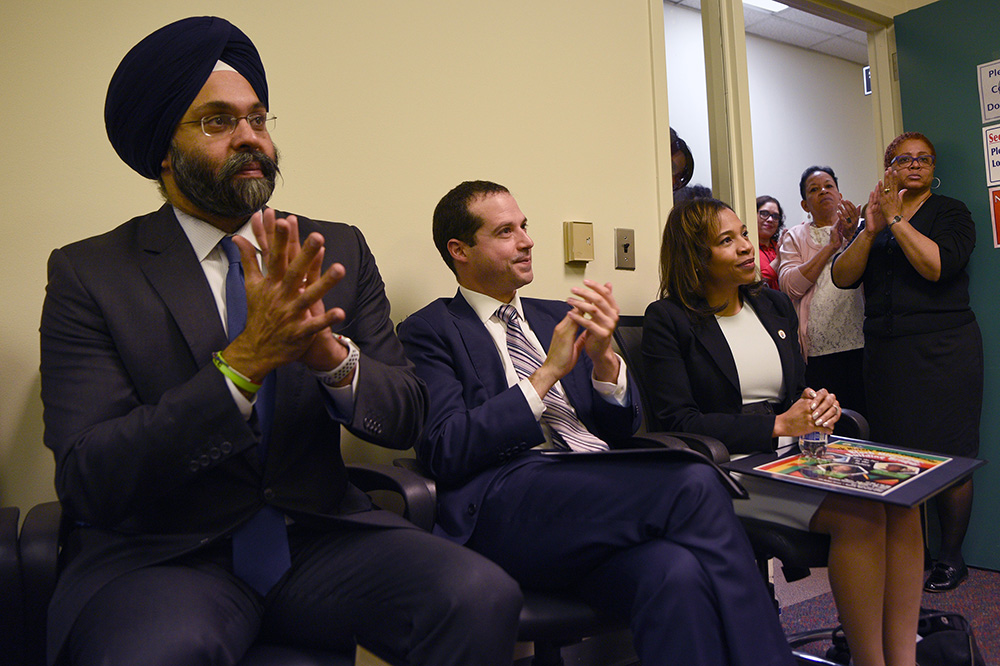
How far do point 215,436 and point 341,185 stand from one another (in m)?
1.05

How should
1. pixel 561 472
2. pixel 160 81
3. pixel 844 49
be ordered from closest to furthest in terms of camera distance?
pixel 160 81, pixel 561 472, pixel 844 49

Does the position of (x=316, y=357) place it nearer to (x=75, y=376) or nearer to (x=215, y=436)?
(x=215, y=436)

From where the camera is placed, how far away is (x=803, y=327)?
124 inches

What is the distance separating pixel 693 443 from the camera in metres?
1.69

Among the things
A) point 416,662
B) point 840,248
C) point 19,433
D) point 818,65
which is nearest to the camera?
point 416,662

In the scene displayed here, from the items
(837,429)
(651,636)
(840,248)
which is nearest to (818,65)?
(840,248)

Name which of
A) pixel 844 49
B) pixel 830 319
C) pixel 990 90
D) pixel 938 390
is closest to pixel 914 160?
pixel 990 90

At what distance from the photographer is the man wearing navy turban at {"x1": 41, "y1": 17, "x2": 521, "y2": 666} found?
1021 mm

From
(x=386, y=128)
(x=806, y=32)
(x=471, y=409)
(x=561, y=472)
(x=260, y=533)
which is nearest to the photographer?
(x=260, y=533)

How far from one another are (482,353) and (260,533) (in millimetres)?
702

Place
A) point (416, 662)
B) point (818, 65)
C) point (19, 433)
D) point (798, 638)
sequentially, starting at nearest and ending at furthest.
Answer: point (416, 662)
point (19, 433)
point (798, 638)
point (818, 65)

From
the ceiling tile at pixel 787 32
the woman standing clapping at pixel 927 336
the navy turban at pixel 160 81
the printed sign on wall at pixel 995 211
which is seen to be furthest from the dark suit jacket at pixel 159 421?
the ceiling tile at pixel 787 32

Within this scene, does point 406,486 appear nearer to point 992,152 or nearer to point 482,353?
point 482,353

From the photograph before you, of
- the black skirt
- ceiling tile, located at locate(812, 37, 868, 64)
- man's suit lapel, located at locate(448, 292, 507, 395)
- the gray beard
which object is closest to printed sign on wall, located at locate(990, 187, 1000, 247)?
the black skirt
